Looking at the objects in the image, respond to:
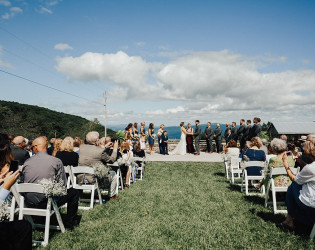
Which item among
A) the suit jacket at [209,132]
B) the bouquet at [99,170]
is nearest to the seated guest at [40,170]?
the bouquet at [99,170]

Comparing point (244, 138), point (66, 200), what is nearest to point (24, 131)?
point (244, 138)

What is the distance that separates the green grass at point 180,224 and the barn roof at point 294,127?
197 feet

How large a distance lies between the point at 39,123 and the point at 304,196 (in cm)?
8703

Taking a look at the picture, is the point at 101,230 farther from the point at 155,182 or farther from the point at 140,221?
the point at 155,182

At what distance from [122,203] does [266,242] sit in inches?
138

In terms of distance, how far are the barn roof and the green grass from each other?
2367 inches

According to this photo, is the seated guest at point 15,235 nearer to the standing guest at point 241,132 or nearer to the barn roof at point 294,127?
the standing guest at point 241,132

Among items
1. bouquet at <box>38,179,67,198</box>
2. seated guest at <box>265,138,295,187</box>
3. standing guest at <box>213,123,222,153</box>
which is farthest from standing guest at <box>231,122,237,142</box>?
bouquet at <box>38,179,67,198</box>

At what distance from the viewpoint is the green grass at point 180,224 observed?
3.86 m

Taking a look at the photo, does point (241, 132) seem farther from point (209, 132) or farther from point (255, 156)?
point (255, 156)

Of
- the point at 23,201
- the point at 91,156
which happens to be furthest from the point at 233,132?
the point at 23,201

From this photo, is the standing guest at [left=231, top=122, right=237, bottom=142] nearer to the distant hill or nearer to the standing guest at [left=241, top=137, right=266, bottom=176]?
the standing guest at [left=241, top=137, right=266, bottom=176]

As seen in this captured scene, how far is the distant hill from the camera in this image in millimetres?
64500

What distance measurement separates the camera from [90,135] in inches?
242
